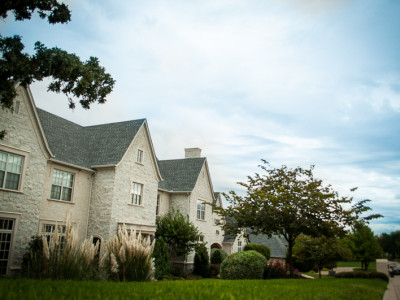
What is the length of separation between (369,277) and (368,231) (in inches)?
889

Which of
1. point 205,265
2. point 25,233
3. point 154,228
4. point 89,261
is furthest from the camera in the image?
point 205,265

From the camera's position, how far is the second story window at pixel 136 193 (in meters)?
24.0

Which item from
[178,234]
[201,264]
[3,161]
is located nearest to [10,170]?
[3,161]

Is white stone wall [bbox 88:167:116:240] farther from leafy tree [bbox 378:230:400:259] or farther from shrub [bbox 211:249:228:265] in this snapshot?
leafy tree [bbox 378:230:400:259]

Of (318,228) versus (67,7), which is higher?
(67,7)

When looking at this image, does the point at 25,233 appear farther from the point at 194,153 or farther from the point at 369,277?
the point at 369,277

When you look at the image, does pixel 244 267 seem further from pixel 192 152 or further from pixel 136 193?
pixel 192 152

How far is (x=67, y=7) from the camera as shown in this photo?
1233 cm

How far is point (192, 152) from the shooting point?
36281 millimetres

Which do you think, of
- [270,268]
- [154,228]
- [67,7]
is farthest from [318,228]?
[67,7]

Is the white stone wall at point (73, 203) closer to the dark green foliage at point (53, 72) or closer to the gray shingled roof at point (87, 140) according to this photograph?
the gray shingled roof at point (87, 140)

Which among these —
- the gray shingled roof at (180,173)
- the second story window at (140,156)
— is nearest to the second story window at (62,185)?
the second story window at (140,156)

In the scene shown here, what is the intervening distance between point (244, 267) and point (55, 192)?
38.7ft

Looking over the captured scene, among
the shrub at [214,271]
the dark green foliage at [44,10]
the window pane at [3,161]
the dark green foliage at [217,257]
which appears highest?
the dark green foliage at [44,10]
